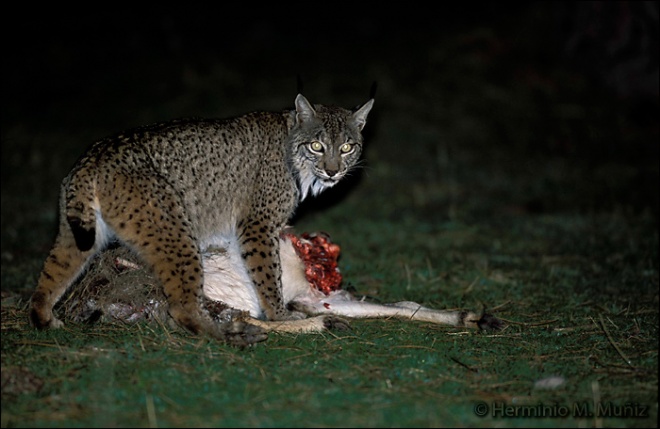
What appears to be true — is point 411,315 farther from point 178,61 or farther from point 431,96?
point 178,61

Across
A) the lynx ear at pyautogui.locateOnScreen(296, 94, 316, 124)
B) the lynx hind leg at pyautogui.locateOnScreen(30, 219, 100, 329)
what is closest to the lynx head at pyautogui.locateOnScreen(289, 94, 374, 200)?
the lynx ear at pyautogui.locateOnScreen(296, 94, 316, 124)

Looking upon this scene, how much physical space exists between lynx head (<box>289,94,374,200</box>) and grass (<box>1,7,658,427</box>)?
147 cm

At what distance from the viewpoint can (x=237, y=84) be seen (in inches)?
627

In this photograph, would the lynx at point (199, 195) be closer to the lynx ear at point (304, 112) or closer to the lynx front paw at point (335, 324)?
the lynx ear at point (304, 112)

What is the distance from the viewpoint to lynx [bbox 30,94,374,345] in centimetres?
613

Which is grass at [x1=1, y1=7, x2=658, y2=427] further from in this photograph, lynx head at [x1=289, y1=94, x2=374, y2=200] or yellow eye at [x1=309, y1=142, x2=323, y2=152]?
yellow eye at [x1=309, y1=142, x2=323, y2=152]

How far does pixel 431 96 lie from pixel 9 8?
39.2ft

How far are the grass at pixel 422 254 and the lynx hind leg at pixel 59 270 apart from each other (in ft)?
0.89

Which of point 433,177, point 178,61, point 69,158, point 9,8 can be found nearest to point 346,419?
point 433,177

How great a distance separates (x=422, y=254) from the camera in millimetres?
10031

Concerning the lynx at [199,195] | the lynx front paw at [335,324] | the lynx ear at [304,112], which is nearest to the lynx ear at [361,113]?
the lynx at [199,195]

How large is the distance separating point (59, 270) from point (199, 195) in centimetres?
131

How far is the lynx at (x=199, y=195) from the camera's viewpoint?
613 cm

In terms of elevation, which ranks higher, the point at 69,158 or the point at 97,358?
the point at 69,158
